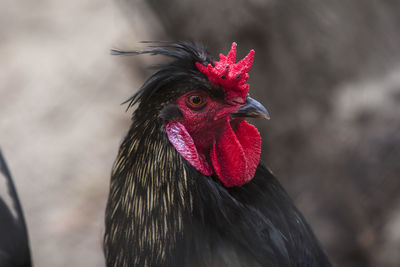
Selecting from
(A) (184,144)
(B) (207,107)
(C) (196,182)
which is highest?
(B) (207,107)

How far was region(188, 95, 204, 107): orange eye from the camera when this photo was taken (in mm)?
1817

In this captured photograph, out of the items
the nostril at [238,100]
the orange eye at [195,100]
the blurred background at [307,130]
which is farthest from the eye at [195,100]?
the blurred background at [307,130]

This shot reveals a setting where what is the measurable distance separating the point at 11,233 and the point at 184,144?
1307 mm

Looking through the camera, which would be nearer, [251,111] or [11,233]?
[251,111]

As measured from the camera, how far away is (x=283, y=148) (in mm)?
3865

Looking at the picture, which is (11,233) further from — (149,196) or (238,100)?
(238,100)

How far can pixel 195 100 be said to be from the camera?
182 cm

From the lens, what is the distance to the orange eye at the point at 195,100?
1.82 m

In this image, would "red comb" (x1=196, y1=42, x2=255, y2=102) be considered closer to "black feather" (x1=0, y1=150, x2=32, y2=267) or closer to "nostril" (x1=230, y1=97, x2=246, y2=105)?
"nostril" (x1=230, y1=97, x2=246, y2=105)

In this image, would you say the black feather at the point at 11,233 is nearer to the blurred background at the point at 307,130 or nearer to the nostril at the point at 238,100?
the blurred background at the point at 307,130

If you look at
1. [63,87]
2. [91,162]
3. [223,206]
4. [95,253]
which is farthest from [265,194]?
[63,87]

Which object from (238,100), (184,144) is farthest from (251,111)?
(184,144)

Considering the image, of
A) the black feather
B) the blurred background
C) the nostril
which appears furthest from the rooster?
the blurred background

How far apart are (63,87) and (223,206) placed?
12.6ft
